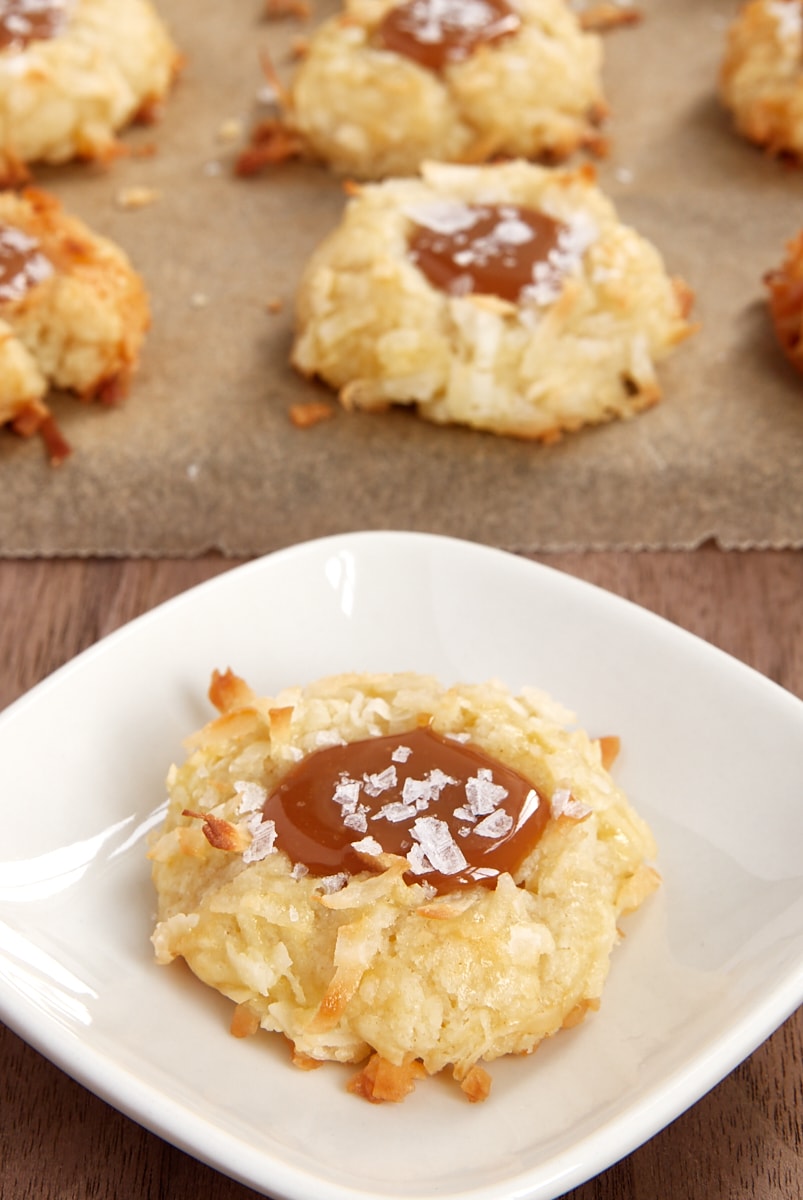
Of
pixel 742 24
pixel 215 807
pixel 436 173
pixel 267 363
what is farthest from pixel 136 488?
pixel 742 24

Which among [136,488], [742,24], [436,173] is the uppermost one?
[742,24]

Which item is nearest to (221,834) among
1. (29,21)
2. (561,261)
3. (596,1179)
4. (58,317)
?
(596,1179)

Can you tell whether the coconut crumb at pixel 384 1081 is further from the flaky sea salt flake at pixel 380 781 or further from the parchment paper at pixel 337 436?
the parchment paper at pixel 337 436

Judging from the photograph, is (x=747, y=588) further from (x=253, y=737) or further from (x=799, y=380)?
(x=253, y=737)

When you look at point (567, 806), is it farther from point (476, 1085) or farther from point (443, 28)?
point (443, 28)

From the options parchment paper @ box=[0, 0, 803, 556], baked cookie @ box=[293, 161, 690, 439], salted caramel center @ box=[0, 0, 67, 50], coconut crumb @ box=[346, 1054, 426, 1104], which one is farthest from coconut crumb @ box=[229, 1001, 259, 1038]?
salted caramel center @ box=[0, 0, 67, 50]

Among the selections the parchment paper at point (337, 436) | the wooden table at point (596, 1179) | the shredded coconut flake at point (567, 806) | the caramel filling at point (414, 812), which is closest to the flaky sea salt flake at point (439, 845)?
the caramel filling at point (414, 812)

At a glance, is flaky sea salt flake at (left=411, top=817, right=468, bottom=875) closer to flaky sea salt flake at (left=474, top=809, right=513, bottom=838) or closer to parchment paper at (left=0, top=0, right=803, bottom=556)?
flaky sea salt flake at (left=474, top=809, right=513, bottom=838)
